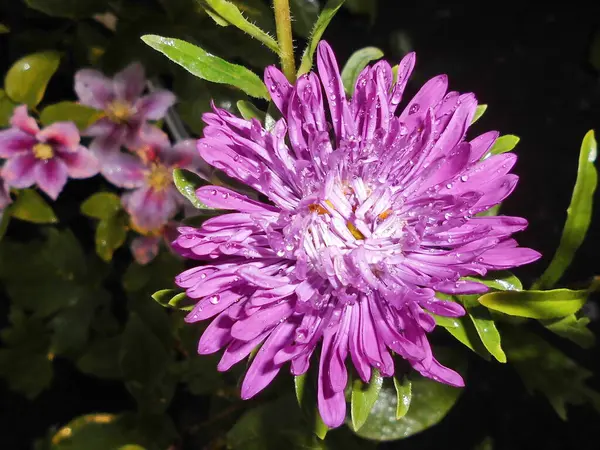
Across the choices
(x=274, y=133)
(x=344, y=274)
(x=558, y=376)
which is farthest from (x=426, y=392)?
(x=274, y=133)

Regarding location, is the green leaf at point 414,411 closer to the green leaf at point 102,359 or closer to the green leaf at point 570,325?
the green leaf at point 570,325

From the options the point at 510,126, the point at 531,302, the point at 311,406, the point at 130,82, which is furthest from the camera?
the point at 510,126

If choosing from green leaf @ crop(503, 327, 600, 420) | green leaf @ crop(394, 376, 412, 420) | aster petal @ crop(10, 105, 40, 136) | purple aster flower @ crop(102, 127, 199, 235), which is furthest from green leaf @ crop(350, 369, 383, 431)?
aster petal @ crop(10, 105, 40, 136)

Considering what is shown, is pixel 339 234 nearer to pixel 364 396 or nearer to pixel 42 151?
pixel 364 396

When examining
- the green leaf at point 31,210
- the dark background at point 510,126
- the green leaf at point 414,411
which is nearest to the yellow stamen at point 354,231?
the green leaf at point 414,411

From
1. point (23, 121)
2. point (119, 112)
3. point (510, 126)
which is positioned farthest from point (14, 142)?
point (510, 126)

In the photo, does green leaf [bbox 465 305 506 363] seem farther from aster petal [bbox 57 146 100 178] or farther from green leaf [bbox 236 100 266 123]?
aster petal [bbox 57 146 100 178]

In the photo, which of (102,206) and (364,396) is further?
(102,206)
